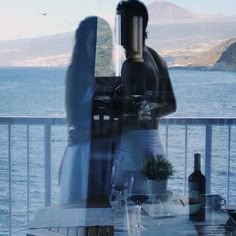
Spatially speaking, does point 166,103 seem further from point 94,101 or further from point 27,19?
point 27,19

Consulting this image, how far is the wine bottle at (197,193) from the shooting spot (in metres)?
1.33

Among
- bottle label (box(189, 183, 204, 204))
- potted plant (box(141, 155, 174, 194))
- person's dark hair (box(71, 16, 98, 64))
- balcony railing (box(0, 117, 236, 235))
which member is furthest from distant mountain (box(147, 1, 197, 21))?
bottle label (box(189, 183, 204, 204))

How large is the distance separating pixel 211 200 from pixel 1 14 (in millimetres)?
887

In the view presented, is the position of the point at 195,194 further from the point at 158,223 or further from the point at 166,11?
the point at 166,11

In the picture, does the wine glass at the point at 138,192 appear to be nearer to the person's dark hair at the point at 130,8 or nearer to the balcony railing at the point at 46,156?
the balcony railing at the point at 46,156

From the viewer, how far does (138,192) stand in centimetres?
153

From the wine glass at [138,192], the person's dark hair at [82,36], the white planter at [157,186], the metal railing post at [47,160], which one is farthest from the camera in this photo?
the metal railing post at [47,160]

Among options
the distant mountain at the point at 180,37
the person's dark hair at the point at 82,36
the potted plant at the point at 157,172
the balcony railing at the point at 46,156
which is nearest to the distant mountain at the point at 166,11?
the distant mountain at the point at 180,37

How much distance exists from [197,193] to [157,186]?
149mm

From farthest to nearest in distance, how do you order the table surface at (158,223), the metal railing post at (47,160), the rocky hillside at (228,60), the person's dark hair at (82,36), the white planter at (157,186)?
the rocky hillside at (228,60)
the metal railing post at (47,160)
the person's dark hair at (82,36)
the white planter at (157,186)
the table surface at (158,223)

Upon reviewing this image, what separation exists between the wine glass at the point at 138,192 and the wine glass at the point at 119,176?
3cm

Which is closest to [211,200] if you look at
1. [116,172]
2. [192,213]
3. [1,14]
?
[192,213]

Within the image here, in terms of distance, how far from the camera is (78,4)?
1.61 metres

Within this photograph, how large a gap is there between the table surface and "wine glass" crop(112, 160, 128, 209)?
0.16 metres
